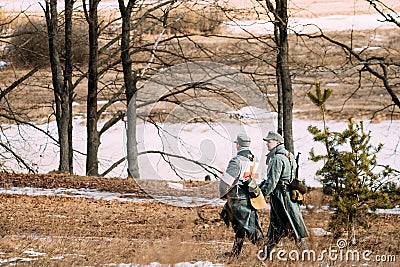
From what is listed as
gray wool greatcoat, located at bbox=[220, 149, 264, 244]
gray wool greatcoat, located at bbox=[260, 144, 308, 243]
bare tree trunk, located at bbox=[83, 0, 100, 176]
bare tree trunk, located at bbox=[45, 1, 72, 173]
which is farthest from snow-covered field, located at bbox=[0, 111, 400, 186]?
gray wool greatcoat, located at bbox=[260, 144, 308, 243]

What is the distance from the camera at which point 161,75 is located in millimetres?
23234

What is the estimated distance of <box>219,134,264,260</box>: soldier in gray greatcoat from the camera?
10.1 metres

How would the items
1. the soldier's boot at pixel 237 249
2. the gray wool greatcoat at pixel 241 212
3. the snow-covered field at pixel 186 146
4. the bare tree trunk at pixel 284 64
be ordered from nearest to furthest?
the soldier's boot at pixel 237 249, the gray wool greatcoat at pixel 241 212, the bare tree trunk at pixel 284 64, the snow-covered field at pixel 186 146

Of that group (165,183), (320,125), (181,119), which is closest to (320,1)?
(320,125)

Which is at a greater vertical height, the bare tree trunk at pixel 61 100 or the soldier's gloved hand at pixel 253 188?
the bare tree trunk at pixel 61 100

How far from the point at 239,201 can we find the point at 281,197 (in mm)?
619

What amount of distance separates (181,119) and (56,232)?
11.6 metres

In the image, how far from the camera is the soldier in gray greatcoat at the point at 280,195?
393 inches

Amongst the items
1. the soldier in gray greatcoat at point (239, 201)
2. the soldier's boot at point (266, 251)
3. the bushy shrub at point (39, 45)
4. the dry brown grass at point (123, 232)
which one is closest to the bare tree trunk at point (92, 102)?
the bushy shrub at point (39, 45)

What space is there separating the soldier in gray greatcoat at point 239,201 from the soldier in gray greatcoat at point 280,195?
10.9 inches

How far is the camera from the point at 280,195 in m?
10.2

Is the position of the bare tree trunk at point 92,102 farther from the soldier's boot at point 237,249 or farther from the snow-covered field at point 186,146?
the soldier's boot at point 237,249

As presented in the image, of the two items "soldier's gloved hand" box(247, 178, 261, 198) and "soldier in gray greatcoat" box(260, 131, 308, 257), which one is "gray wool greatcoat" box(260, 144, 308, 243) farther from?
"soldier's gloved hand" box(247, 178, 261, 198)

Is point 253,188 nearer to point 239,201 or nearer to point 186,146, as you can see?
point 239,201
